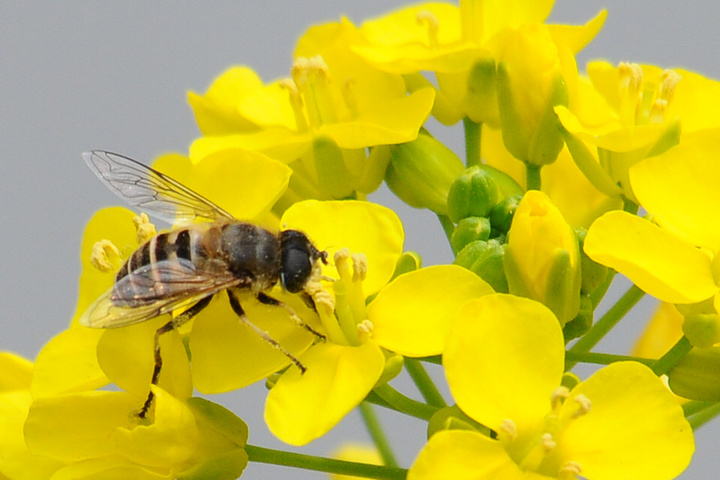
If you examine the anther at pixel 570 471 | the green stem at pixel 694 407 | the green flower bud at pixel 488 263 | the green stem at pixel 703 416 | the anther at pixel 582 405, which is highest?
the green flower bud at pixel 488 263

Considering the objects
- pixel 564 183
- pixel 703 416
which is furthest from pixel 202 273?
pixel 703 416

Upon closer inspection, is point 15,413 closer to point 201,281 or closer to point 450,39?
point 201,281

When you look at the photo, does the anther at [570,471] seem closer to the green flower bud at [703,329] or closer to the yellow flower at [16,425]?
the green flower bud at [703,329]

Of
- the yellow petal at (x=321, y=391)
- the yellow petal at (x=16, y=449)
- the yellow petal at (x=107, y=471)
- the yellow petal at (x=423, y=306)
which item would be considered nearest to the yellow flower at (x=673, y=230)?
the yellow petal at (x=423, y=306)

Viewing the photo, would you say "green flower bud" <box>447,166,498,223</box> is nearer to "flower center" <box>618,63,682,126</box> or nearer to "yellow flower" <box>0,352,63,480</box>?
"flower center" <box>618,63,682,126</box>

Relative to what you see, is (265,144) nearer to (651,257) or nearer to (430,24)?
(430,24)

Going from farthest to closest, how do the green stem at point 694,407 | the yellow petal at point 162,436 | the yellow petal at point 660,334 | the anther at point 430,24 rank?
the yellow petal at point 660,334 → the anther at point 430,24 → the green stem at point 694,407 → the yellow petal at point 162,436

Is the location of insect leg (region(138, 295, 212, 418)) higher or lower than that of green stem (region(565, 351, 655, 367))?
higher

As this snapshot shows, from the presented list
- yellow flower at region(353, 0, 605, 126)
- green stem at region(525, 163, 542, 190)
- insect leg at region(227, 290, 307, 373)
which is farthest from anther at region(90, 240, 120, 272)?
green stem at region(525, 163, 542, 190)
